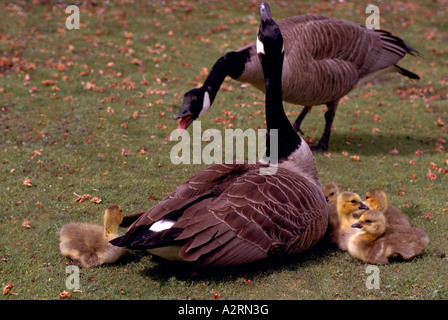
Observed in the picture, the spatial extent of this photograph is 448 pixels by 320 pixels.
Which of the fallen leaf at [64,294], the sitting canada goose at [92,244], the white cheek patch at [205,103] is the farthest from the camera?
the white cheek patch at [205,103]

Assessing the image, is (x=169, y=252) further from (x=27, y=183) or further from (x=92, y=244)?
(x=27, y=183)

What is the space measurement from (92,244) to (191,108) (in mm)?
2831

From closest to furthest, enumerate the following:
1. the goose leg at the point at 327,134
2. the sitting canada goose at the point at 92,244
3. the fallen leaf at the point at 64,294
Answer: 1. the fallen leaf at the point at 64,294
2. the sitting canada goose at the point at 92,244
3. the goose leg at the point at 327,134

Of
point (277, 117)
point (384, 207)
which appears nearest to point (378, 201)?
point (384, 207)

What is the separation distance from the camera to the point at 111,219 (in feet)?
19.7

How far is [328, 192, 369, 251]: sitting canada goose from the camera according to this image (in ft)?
21.2

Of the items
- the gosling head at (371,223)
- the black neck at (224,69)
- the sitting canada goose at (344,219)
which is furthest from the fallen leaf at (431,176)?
the black neck at (224,69)

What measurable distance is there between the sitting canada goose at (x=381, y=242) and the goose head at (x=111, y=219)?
2837mm

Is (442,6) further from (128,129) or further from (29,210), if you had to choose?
(29,210)

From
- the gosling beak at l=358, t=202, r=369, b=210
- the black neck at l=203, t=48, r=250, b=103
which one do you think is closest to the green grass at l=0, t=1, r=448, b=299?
the gosling beak at l=358, t=202, r=369, b=210

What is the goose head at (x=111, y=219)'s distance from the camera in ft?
19.7

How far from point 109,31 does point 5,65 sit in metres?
3.91

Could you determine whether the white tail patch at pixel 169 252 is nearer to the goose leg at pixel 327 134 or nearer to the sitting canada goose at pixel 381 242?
the sitting canada goose at pixel 381 242
